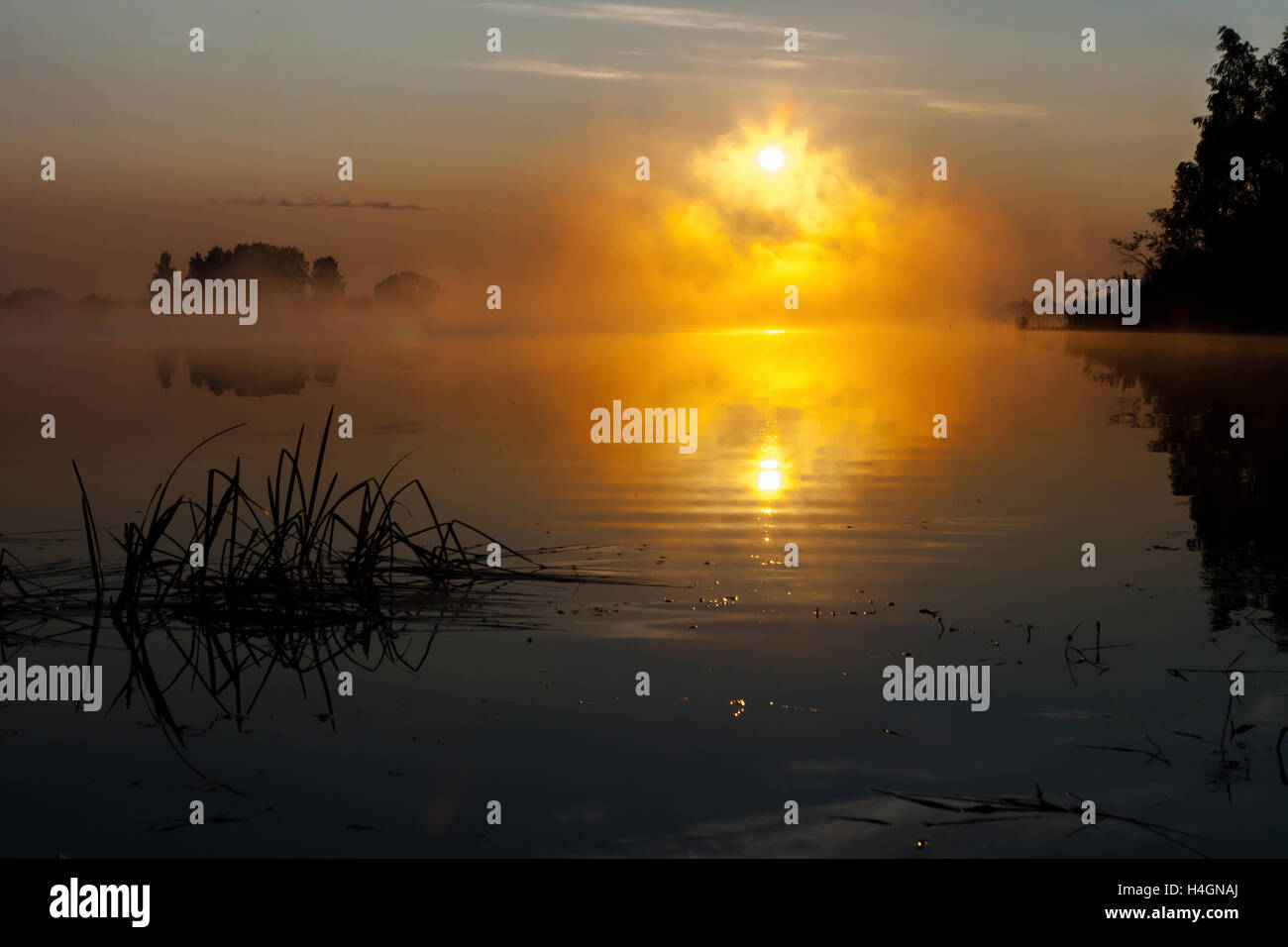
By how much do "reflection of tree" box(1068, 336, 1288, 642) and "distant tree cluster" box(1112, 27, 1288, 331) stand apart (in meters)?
27.4

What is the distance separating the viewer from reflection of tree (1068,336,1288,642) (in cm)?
1213

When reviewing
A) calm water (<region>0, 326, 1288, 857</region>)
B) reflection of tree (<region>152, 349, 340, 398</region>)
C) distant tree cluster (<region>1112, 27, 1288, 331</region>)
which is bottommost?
calm water (<region>0, 326, 1288, 857</region>)

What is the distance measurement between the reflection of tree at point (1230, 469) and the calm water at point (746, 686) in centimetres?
10

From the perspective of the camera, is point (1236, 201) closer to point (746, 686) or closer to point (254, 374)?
point (254, 374)

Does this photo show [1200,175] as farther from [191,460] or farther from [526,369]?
[191,460]

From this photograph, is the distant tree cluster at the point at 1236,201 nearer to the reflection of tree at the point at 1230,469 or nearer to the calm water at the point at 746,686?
the reflection of tree at the point at 1230,469

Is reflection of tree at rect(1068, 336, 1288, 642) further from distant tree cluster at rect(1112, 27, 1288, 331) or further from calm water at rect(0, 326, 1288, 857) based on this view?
distant tree cluster at rect(1112, 27, 1288, 331)

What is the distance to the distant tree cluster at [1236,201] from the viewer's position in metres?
76.1

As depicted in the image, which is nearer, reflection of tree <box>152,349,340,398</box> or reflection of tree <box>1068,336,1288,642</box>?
reflection of tree <box>1068,336,1288,642</box>

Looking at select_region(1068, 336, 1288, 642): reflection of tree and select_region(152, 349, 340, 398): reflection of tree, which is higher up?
select_region(152, 349, 340, 398): reflection of tree

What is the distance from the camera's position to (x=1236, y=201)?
7988 cm

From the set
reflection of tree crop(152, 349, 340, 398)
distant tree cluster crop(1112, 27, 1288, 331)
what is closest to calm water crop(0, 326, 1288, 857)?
reflection of tree crop(152, 349, 340, 398)

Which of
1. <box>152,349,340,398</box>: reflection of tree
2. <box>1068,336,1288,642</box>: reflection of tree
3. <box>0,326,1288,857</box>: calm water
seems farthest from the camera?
<box>152,349,340,398</box>: reflection of tree
